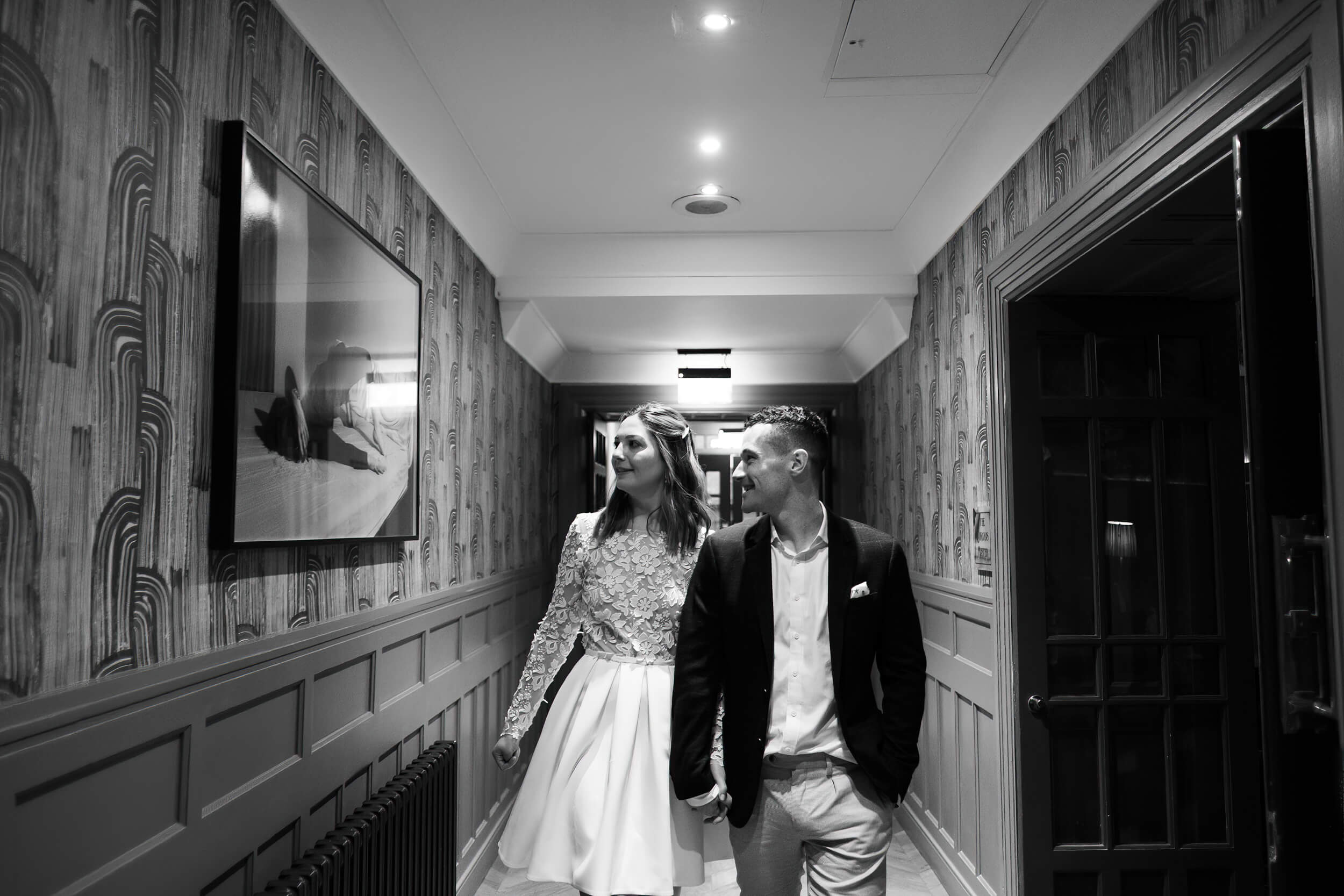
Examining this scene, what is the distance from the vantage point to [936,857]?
146 inches

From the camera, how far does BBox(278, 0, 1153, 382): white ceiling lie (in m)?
2.19

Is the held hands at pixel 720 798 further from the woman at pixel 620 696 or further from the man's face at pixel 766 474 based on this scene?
the man's face at pixel 766 474

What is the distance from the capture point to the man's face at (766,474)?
7.03 feet

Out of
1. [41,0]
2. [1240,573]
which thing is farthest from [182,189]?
[1240,573]

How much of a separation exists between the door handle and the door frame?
0.21ft

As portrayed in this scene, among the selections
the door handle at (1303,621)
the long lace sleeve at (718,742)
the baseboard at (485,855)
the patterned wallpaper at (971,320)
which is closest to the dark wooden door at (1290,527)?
the door handle at (1303,621)

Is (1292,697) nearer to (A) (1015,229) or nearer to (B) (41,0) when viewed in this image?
(A) (1015,229)

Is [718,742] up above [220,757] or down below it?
below

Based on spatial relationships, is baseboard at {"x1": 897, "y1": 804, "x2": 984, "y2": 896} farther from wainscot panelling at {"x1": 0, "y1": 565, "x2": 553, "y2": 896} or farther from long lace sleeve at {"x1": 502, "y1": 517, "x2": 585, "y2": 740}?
wainscot panelling at {"x1": 0, "y1": 565, "x2": 553, "y2": 896}

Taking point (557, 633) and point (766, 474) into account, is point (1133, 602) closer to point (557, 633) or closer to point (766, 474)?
point (766, 474)

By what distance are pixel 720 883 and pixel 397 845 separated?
181 cm

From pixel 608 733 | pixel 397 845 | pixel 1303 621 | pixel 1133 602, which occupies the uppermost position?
pixel 1303 621

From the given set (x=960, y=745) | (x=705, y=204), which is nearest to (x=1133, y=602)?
(x=960, y=745)

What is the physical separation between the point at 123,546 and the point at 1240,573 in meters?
2.79
